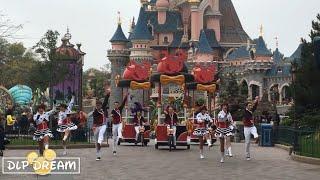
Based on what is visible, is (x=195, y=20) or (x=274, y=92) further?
(x=195, y=20)

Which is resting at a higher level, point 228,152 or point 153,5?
point 153,5

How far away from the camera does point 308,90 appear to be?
24.8 meters

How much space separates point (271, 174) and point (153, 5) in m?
85.1

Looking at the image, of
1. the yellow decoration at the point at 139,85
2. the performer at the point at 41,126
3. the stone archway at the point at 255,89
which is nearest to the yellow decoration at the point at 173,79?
the yellow decoration at the point at 139,85

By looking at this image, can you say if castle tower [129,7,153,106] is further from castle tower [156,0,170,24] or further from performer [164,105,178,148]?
performer [164,105,178,148]

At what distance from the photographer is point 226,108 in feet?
55.1

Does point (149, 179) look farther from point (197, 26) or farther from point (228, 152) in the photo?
point (197, 26)

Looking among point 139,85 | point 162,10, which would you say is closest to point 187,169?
point 139,85

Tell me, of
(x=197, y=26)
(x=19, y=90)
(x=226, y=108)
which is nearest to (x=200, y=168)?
(x=226, y=108)

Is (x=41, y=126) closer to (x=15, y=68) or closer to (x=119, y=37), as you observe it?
(x=15, y=68)

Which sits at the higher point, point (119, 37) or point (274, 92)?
point (119, 37)

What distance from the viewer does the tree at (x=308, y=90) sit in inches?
957

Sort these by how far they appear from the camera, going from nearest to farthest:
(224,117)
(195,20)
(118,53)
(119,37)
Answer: (224,117) → (195,20) → (118,53) → (119,37)

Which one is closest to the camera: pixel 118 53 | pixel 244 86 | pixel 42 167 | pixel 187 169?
pixel 42 167
